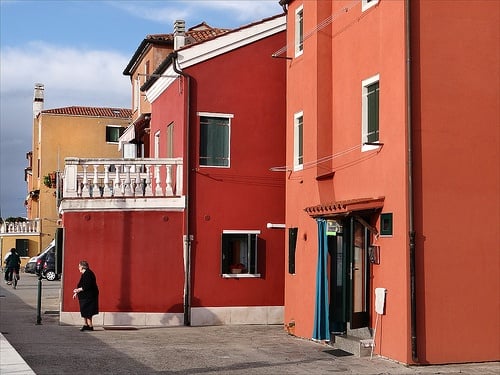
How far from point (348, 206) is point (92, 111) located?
4562 cm

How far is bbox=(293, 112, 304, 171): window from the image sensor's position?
717 inches

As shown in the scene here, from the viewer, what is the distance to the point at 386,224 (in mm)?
13914

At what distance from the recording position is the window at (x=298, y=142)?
1822cm

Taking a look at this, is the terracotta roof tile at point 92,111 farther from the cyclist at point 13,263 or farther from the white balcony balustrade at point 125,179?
the white balcony balustrade at point 125,179

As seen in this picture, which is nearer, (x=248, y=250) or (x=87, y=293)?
(x=87, y=293)

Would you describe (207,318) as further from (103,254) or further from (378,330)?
(378,330)

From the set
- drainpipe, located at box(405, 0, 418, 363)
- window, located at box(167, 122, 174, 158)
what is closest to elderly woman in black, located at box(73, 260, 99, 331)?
window, located at box(167, 122, 174, 158)

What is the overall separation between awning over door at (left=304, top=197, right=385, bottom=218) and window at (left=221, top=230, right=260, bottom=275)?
17.3 feet

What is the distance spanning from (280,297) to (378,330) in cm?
700

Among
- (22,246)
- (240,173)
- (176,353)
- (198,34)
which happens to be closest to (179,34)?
(198,34)

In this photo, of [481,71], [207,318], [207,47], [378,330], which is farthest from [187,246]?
[481,71]

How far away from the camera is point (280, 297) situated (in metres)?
20.9

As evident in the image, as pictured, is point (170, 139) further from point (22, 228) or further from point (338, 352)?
point (22, 228)

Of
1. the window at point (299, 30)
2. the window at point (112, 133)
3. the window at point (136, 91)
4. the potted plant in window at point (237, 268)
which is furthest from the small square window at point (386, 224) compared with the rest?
the window at point (112, 133)
